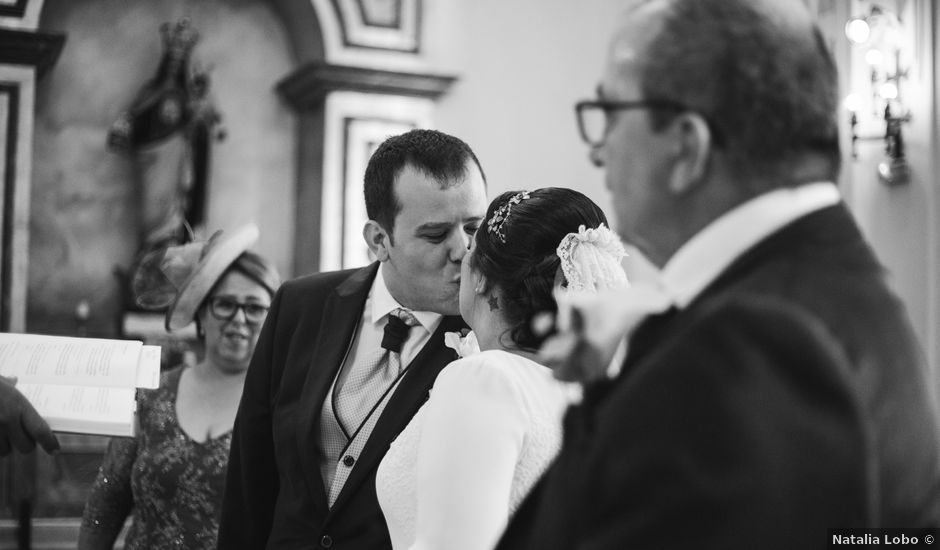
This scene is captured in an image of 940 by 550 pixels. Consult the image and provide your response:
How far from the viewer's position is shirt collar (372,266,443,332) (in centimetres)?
274

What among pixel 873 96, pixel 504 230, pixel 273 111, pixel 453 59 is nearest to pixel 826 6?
pixel 873 96

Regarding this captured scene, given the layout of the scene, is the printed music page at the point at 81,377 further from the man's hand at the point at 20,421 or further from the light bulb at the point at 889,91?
the light bulb at the point at 889,91

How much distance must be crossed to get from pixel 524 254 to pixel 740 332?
107 centimetres

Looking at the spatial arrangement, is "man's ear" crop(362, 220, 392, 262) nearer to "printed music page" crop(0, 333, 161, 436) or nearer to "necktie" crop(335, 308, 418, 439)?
"necktie" crop(335, 308, 418, 439)

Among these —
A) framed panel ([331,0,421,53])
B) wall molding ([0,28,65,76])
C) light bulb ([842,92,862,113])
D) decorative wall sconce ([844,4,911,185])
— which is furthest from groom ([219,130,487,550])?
framed panel ([331,0,421,53])

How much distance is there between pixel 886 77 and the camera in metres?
6.69

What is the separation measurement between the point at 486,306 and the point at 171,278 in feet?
6.14

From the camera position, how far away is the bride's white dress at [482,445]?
185 centimetres

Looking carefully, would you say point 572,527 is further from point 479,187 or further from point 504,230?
point 479,187

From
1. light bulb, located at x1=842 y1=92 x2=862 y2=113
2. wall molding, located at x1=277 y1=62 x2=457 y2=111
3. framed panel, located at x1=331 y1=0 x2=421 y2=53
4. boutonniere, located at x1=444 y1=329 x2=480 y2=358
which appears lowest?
boutonniere, located at x1=444 y1=329 x2=480 y2=358

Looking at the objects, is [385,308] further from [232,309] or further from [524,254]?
[232,309]

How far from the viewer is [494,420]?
1.89 meters

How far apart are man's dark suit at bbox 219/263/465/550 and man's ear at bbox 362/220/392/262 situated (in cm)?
11

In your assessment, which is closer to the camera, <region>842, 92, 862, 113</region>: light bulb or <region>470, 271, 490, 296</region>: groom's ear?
<region>470, 271, 490, 296</region>: groom's ear
